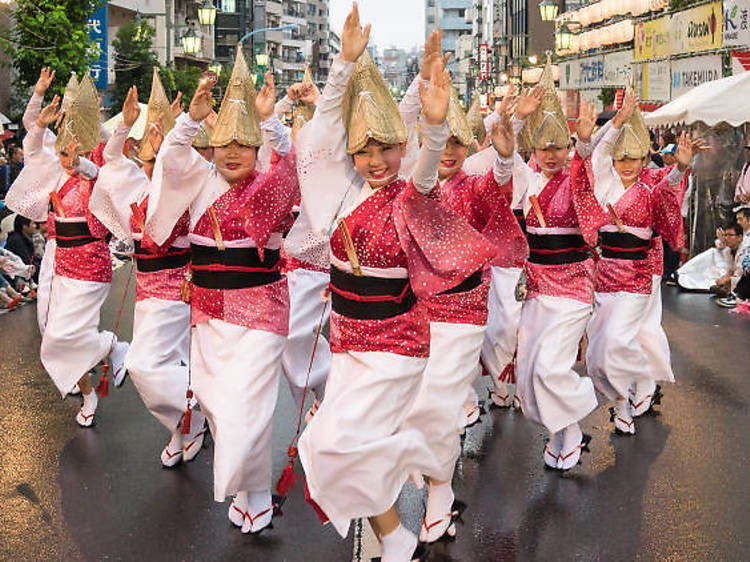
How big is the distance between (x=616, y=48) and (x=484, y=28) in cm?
6204

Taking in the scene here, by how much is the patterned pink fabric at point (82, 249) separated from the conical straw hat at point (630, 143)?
3389 mm

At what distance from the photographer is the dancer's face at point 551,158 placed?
6027mm

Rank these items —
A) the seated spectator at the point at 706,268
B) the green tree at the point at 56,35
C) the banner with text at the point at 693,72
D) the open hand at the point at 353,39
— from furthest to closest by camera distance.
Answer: the green tree at the point at 56,35 → the banner with text at the point at 693,72 → the seated spectator at the point at 706,268 → the open hand at the point at 353,39

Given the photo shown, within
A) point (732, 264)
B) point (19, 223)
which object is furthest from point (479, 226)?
point (19, 223)

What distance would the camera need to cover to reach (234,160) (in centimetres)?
504

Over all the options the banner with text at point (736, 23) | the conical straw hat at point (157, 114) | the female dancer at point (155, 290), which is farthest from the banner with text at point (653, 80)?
the female dancer at point (155, 290)

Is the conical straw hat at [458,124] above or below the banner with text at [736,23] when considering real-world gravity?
below

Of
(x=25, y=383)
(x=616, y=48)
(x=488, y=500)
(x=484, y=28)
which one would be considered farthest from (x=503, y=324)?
(x=484, y=28)

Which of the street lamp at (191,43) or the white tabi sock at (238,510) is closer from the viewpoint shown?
the white tabi sock at (238,510)

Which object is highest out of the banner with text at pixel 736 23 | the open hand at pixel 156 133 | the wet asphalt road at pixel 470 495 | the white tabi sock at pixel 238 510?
the banner with text at pixel 736 23

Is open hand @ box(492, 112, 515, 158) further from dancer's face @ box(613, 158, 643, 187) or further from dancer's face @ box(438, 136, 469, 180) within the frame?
dancer's face @ box(613, 158, 643, 187)

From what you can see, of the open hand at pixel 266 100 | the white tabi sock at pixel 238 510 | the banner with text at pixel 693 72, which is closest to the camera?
the white tabi sock at pixel 238 510

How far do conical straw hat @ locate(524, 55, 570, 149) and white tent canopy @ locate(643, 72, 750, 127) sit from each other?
6319 millimetres

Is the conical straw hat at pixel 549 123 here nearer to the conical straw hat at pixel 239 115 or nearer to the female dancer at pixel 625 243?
the female dancer at pixel 625 243
